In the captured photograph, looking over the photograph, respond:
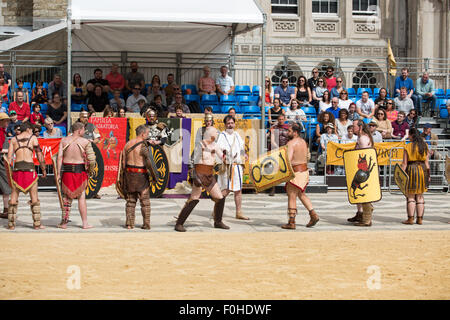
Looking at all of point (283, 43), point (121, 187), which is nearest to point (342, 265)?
point (121, 187)

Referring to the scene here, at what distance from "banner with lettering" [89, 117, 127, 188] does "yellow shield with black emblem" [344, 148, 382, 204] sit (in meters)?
6.69

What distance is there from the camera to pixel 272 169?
43.4ft

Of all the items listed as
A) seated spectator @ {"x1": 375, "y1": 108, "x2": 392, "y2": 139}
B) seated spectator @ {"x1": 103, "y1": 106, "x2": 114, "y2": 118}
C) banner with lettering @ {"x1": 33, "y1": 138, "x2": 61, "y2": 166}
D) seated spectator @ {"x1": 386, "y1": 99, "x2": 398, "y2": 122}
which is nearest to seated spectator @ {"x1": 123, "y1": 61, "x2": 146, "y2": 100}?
seated spectator @ {"x1": 103, "y1": 106, "x2": 114, "y2": 118}

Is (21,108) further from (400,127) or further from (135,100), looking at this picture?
(400,127)

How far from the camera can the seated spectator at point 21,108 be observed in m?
19.5

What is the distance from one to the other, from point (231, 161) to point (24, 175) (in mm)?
3868

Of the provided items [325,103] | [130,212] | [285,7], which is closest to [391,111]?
[325,103]

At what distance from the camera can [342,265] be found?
9.38 metres

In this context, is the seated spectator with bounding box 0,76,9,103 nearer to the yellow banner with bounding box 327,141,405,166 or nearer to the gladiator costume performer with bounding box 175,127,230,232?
the yellow banner with bounding box 327,141,405,166

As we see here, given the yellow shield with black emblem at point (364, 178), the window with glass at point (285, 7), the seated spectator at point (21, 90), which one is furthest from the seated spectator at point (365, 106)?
the window with glass at point (285, 7)

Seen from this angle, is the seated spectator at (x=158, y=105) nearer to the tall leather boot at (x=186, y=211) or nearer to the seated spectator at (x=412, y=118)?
the seated spectator at (x=412, y=118)

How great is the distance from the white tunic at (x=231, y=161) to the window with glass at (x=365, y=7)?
22.9 m
